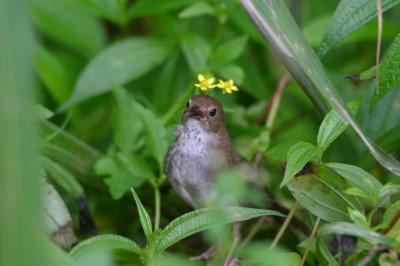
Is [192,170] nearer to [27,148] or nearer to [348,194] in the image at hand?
[348,194]

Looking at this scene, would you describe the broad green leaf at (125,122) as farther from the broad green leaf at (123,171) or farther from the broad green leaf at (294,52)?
the broad green leaf at (294,52)

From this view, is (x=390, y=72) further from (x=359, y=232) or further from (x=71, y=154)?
(x=71, y=154)

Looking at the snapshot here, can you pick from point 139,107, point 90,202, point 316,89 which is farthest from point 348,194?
point 90,202

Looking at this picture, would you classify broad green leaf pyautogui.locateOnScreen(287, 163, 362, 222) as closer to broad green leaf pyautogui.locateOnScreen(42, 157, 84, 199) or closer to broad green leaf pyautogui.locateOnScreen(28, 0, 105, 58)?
broad green leaf pyautogui.locateOnScreen(42, 157, 84, 199)

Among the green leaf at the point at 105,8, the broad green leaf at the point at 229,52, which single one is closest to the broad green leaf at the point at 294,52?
the broad green leaf at the point at 229,52

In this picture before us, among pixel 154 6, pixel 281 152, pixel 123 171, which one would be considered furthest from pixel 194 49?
pixel 281 152
